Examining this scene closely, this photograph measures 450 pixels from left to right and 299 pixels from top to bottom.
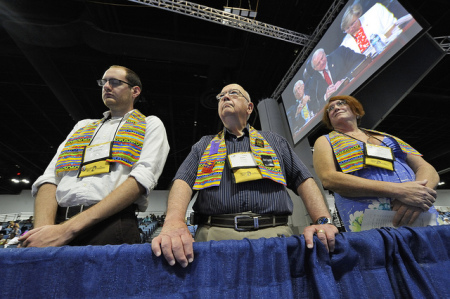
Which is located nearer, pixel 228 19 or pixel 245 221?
pixel 245 221

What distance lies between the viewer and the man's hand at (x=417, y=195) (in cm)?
96

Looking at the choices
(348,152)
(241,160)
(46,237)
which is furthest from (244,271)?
(348,152)

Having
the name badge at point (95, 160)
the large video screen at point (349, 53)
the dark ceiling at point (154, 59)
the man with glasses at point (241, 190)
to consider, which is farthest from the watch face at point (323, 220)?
the dark ceiling at point (154, 59)

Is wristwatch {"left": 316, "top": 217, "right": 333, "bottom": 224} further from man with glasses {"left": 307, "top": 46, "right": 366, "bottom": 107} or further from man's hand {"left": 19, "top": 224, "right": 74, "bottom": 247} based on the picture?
man with glasses {"left": 307, "top": 46, "right": 366, "bottom": 107}

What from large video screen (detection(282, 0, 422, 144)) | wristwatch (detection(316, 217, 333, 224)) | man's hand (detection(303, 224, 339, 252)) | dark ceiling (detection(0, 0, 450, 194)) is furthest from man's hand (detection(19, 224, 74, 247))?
dark ceiling (detection(0, 0, 450, 194))

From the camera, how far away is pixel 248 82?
4957mm

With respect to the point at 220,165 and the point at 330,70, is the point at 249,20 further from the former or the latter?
the point at 220,165

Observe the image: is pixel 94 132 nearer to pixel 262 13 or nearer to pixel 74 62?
pixel 262 13

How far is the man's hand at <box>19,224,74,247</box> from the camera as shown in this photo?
0.73 m

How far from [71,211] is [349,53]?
3516 millimetres

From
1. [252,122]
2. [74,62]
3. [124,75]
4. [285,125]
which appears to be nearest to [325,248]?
[124,75]

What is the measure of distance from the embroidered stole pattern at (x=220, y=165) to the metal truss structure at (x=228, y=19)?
3031 millimetres

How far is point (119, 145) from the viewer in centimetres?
104

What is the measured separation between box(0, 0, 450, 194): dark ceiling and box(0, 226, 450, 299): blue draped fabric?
109 inches
